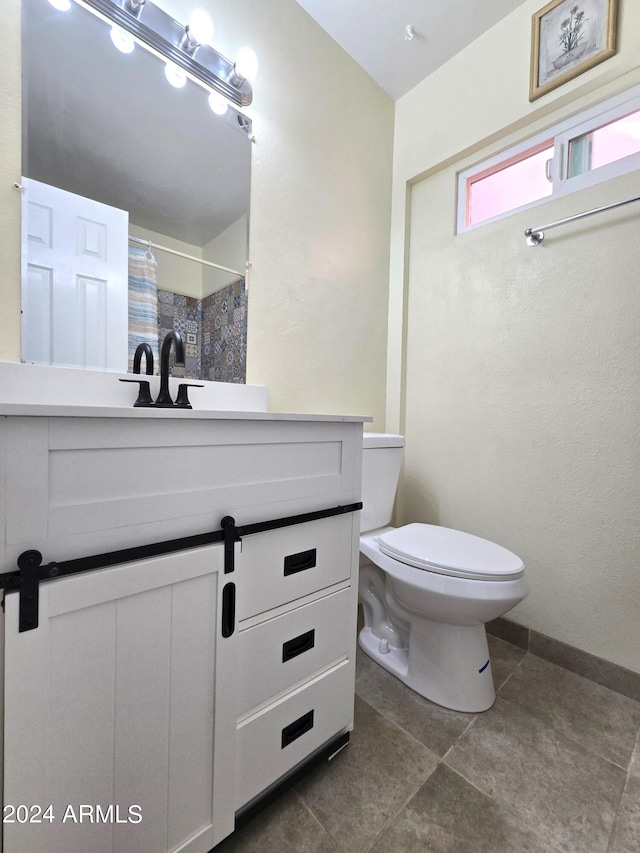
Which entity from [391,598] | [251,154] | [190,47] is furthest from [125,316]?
[391,598]

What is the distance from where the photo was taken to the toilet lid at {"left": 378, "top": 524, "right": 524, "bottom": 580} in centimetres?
104

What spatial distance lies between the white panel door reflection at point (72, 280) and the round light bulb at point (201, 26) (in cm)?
65

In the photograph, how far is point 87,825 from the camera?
21.4 inches

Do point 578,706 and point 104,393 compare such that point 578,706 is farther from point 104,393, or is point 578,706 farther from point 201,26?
point 201,26

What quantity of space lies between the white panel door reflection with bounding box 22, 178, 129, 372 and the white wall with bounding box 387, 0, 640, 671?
1.28 metres

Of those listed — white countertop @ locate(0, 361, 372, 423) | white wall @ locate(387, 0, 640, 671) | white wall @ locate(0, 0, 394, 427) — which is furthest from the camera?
white wall @ locate(0, 0, 394, 427)

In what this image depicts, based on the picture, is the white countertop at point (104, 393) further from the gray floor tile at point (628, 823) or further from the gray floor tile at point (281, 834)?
the gray floor tile at point (628, 823)

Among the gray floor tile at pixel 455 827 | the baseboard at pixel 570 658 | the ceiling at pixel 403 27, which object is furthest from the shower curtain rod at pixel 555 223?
the gray floor tile at pixel 455 827

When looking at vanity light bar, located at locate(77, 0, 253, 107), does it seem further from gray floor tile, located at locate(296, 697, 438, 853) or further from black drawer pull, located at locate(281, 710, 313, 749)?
gray floor tile, located at locate(296, 697, 438, 853)

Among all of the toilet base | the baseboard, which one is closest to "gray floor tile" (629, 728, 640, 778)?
the baseboard

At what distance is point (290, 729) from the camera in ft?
2.66

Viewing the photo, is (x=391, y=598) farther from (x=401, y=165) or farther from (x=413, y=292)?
(x=401, y=165)

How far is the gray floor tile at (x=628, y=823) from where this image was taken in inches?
30.8

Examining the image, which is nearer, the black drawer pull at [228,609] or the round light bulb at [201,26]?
the black drawer pull at [228,609]
